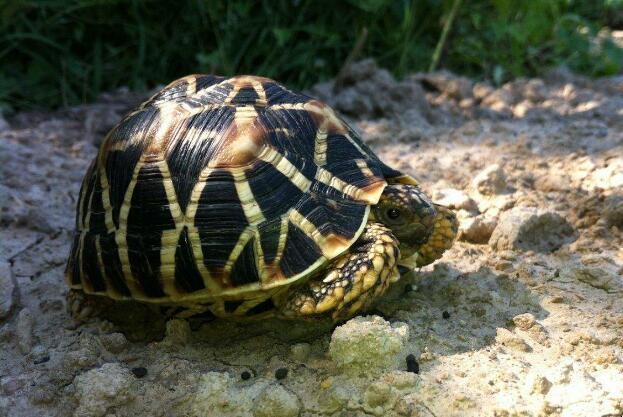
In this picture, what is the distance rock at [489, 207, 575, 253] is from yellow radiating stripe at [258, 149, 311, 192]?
0.98 m

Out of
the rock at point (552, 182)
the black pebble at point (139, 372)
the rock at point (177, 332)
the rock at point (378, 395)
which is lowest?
the black pebble at point (139, 372)

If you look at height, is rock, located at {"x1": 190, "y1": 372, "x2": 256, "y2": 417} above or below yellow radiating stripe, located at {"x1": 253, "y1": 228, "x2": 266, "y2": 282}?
below

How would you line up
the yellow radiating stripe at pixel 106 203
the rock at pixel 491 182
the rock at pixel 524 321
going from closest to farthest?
the rock at pixel 524 321 → the yellow radiating stripe at pixel 106 203 → the rock at pixel 491 182

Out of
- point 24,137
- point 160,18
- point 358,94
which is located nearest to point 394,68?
point 358,94

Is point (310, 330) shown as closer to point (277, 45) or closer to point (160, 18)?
point (277, 45)

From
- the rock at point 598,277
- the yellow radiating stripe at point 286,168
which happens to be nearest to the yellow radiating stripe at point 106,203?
the yellow radiating stripe at point 286,168

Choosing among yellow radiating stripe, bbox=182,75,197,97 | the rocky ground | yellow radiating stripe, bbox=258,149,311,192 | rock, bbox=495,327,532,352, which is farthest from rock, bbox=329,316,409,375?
yellow radiating stripe, bbox=182,75,197,97

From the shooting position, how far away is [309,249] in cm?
200

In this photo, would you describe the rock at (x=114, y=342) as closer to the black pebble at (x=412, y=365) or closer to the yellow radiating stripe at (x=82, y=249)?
the yellow radiating stripe at (x=82, y=249)

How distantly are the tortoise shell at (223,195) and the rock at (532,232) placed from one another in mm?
617

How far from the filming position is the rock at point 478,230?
272cm

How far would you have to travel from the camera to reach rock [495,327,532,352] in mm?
2035

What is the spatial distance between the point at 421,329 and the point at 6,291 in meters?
1.58

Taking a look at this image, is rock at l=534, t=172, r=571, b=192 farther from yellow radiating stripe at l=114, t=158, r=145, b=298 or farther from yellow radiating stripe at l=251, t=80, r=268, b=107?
yellow radiating stripe at l=114, t=158, r=145, b=298
